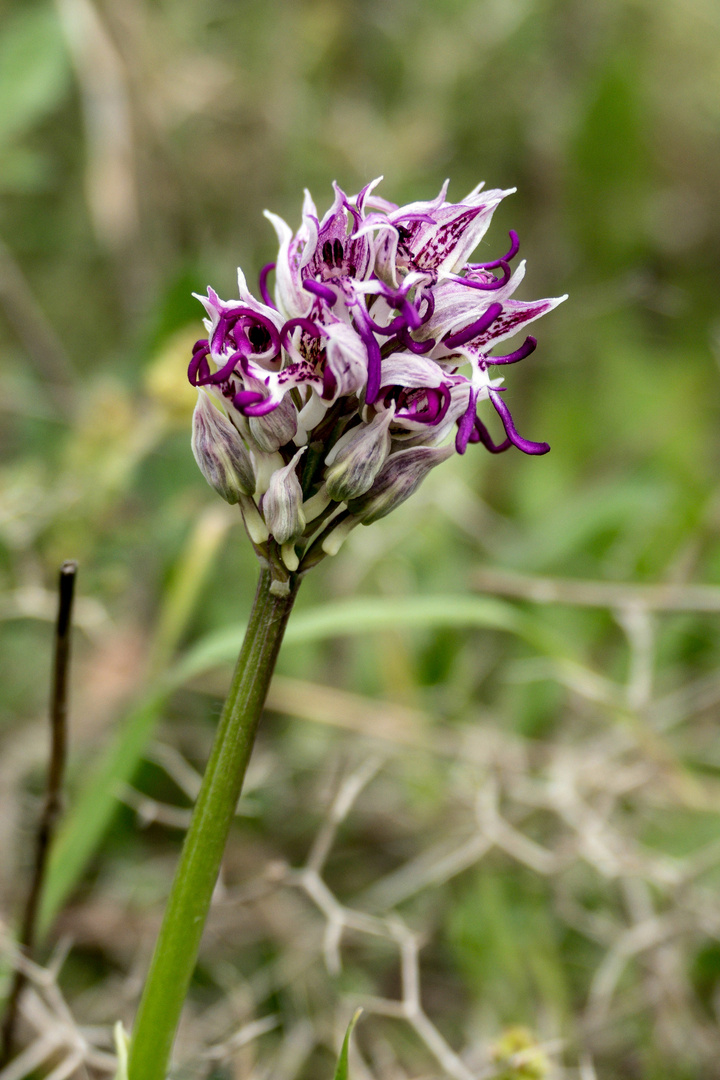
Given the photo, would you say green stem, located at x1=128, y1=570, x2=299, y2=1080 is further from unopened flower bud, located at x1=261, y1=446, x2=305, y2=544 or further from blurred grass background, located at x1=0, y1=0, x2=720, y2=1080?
blurred grass background, located at x1=0, y1=0, x2=720, y2=1080

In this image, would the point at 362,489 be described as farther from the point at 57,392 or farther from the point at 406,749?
the point at 57,392

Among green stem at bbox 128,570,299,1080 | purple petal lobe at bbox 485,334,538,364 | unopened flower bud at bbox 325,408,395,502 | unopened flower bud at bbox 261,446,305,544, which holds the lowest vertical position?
green stem at bbox 128,570,299,1080

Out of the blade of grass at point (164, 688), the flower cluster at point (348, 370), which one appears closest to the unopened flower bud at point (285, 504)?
the flower cluster at point (348, 370)

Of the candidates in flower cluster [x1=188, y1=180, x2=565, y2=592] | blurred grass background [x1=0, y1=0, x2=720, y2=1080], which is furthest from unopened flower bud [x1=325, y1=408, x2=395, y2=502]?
blurred grass background [x1=0, y1=0, x2=720, y2=1080]

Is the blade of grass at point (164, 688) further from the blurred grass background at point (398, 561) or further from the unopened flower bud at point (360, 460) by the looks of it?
the unopened flower bud at point (360, 460)

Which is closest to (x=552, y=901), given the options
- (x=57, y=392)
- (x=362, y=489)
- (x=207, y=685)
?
(x=207, y=685)
